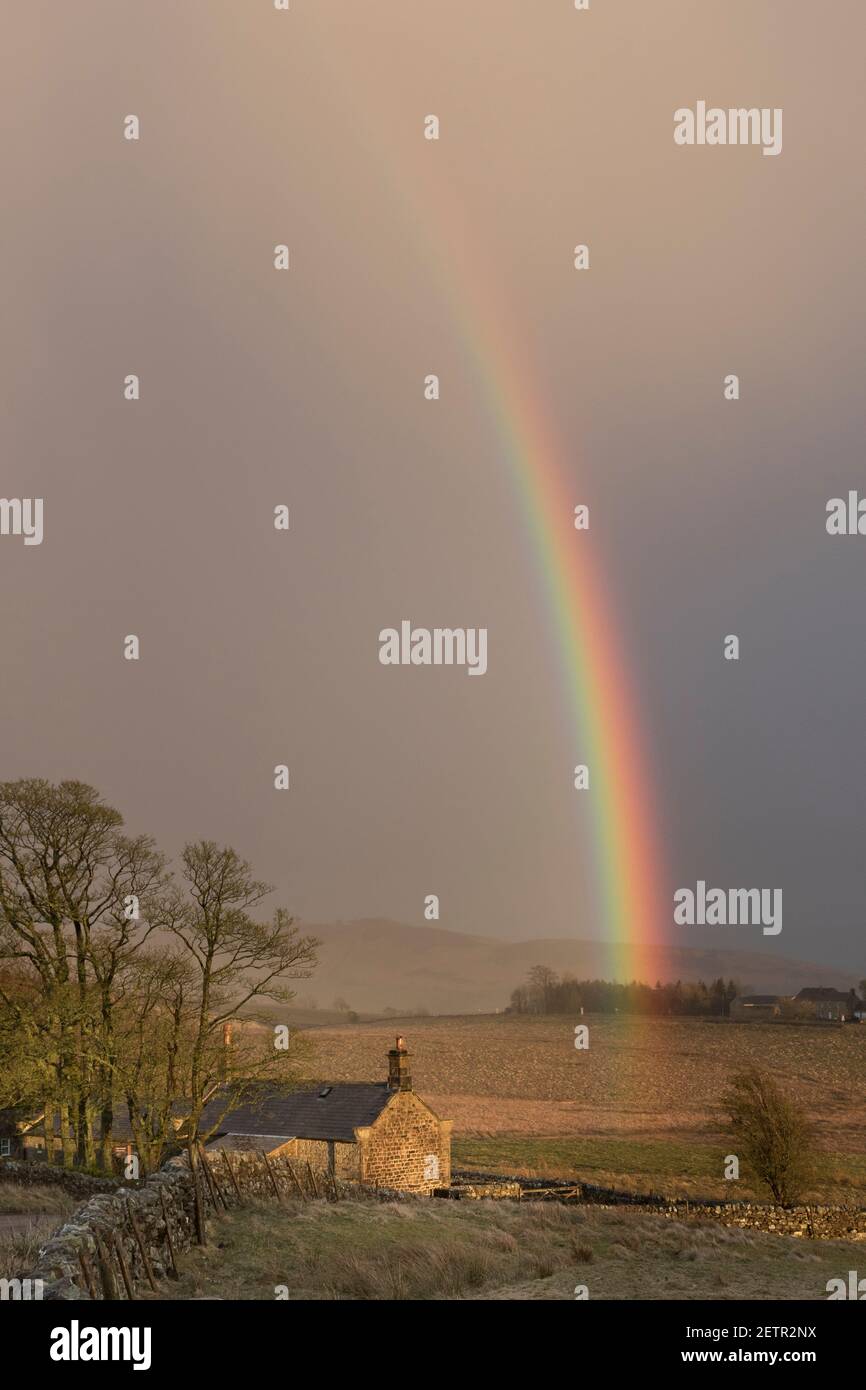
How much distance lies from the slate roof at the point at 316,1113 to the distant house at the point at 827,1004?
107 meters

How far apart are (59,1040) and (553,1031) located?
4368 inches

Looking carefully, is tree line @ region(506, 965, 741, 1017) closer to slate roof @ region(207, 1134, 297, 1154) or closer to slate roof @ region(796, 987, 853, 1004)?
slate roof @ region(796, 987, 853, 1004)

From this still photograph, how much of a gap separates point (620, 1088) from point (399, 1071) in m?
58.7

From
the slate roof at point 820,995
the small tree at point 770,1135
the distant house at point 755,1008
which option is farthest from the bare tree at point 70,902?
the slate roof at point 820,995

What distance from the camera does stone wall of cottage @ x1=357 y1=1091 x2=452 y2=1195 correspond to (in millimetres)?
43562

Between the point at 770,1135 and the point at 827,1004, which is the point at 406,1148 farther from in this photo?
the point at 827,1004

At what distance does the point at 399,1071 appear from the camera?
150 ft

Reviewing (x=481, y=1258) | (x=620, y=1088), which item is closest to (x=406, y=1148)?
(x=481, y=1258)

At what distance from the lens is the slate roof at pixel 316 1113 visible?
44.2 m

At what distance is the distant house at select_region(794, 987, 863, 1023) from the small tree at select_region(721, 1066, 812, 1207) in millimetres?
102693

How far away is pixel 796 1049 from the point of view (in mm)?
113938

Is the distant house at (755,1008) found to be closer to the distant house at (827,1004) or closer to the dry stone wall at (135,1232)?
the distant house at (827,1004)
